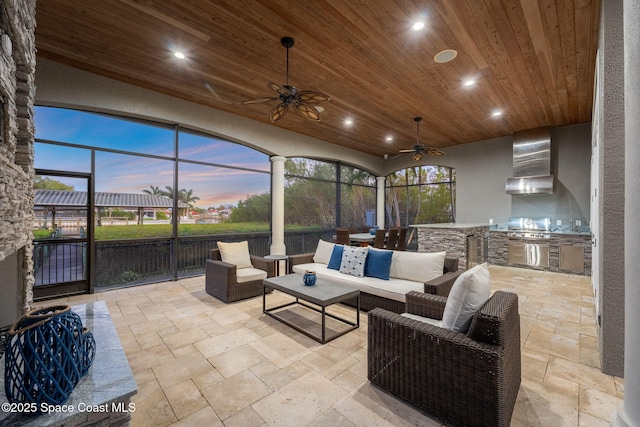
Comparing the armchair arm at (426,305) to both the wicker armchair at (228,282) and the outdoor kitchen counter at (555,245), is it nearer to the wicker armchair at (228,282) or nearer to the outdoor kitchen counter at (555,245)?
the wicker armchair at (228,282)

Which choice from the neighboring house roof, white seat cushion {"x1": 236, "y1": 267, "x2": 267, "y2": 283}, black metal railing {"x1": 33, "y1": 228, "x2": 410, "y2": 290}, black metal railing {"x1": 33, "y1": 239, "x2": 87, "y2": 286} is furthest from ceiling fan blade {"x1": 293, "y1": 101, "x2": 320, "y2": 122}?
black metal railing {"x1": 33, "y1": 239, "x2": 87, "y2": 286}

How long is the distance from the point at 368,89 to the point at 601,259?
3.64 metres

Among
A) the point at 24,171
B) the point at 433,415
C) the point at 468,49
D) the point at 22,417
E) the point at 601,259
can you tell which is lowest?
the point at 433,415

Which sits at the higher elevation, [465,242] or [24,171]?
[24,171]

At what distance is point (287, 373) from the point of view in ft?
7.21

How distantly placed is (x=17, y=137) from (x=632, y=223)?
13.3ft

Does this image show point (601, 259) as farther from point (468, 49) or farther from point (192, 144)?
point (192, 144)

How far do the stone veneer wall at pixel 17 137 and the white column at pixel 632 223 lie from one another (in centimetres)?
308

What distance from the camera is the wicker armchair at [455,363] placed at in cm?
151

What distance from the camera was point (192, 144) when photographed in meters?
5.54

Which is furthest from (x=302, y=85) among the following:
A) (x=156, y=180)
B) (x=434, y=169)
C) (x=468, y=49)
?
(x=434, y=169)

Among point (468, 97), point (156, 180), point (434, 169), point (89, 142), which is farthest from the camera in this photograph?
point (434, 169)

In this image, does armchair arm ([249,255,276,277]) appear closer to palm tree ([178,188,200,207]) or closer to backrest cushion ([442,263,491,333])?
palm tree ([178,188,200,207])

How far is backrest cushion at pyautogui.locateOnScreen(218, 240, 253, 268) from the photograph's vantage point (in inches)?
167
